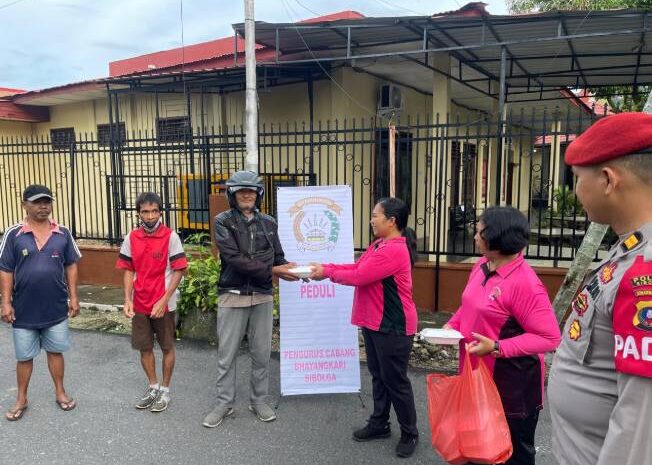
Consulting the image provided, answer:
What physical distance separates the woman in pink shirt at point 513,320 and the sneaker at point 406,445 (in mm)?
928

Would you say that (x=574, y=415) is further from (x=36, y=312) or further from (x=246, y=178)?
(x=36, y=312)

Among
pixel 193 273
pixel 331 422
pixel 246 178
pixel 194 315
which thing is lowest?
pixel 331 422

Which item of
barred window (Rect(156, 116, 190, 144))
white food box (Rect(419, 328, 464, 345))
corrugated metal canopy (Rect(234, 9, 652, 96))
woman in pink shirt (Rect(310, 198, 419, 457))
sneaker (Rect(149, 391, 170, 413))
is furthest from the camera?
barred window (Rect(156, 116, 190, 144))

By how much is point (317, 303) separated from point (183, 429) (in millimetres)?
1321

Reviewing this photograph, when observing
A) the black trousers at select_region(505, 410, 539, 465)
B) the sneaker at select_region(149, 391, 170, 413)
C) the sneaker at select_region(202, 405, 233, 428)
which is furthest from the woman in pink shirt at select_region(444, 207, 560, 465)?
the sneaker at select_region(149, 391, 170, 413)

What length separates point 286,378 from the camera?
3.90 m

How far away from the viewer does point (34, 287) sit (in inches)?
141

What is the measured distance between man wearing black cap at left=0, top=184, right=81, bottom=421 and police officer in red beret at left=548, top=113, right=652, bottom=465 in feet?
11.5

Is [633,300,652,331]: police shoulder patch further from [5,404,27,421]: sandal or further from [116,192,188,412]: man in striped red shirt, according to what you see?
[5,404,27,421]: sandal

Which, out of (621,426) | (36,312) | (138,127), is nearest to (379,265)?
(621,426)

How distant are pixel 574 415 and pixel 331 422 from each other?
2.53 metres

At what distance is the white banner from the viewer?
3900 millimetres

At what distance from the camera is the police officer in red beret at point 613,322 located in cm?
107

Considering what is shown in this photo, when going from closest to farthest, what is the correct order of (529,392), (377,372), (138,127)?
(529,392)
(377,372)
(138,127)
